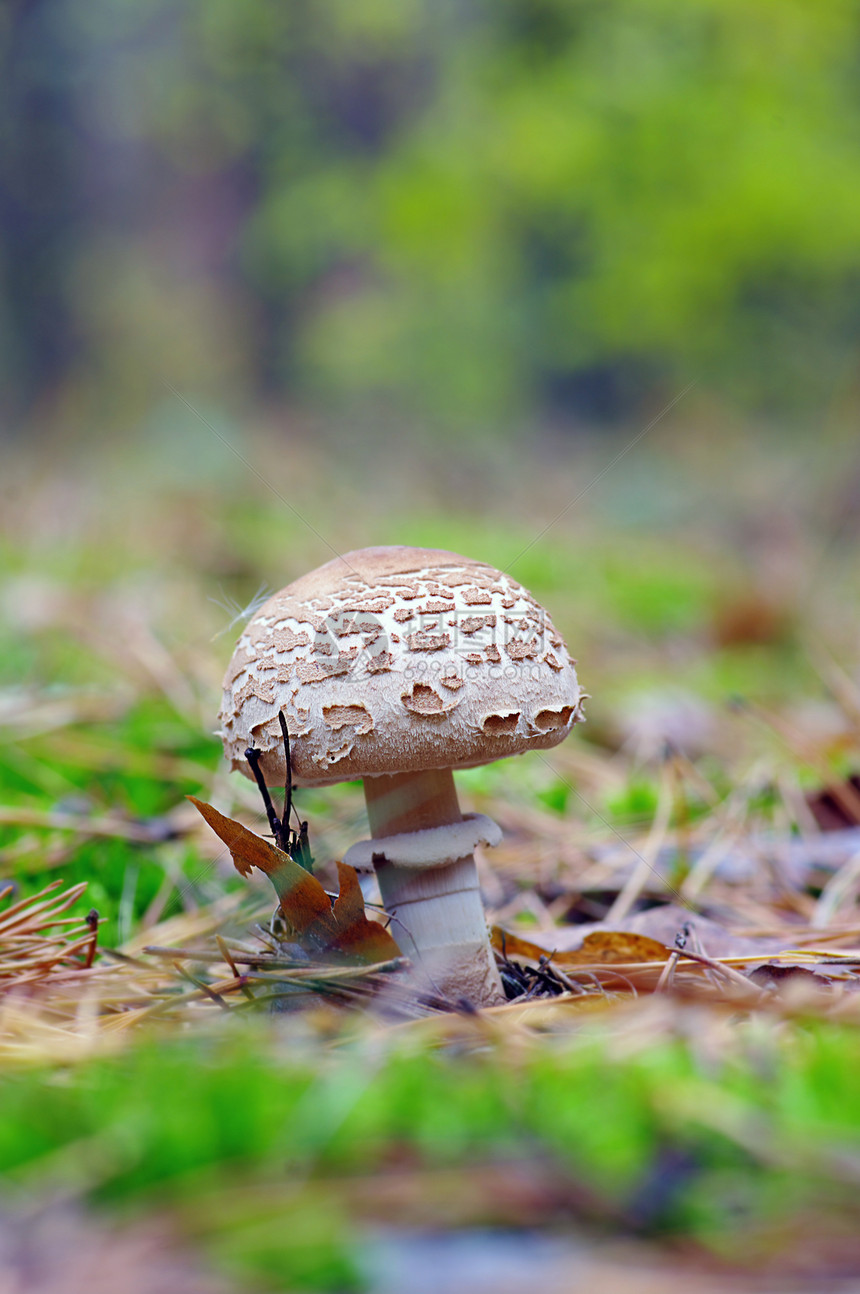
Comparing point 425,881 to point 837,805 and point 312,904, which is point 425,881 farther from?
point 837,805

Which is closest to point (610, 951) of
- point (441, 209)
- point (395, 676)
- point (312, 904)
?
point (312, 904)

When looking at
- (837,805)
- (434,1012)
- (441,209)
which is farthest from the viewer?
(441,209)

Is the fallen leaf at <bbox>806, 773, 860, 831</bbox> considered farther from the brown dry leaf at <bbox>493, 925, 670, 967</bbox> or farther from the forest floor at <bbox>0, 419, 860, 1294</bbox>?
the brown dry leaf at <bbox>493, 925, 670, 967</bbox>

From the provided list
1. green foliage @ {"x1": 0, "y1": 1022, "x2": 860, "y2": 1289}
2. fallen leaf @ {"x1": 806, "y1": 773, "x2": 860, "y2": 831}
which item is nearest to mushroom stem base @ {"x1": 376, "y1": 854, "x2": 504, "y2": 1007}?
green foliage @ {"x1": 0, "y1": 1022, "x2": 860, "y2": 1289}

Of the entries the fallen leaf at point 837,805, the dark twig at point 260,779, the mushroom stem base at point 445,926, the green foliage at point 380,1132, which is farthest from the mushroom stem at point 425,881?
the fallen leaf at point 837,805

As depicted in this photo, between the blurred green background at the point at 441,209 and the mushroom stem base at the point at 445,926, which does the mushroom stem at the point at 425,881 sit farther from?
the blurred green background at the point at 441,209

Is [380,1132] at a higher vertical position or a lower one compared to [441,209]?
lower

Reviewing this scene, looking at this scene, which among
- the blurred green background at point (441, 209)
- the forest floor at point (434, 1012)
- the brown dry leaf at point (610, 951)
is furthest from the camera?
the blurred green background at point (441, 209)

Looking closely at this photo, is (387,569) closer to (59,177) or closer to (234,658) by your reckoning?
(234,658)
